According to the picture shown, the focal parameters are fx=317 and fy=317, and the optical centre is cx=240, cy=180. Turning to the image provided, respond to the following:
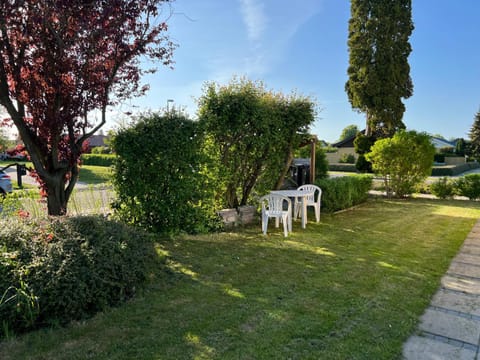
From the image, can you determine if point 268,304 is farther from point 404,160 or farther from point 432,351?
point 404,160

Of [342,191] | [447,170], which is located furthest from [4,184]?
[447,170]

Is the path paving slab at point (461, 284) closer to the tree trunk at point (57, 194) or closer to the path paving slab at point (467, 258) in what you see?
the path paving slab at point (467, 258)

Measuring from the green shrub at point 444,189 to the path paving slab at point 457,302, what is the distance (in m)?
10.2

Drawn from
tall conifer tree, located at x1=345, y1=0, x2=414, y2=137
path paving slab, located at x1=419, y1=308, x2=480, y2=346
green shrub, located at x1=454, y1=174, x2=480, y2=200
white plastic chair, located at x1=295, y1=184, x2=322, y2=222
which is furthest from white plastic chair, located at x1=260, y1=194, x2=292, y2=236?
tall conifer tree, located at x1=345, y1=0, x2=414, y2=137

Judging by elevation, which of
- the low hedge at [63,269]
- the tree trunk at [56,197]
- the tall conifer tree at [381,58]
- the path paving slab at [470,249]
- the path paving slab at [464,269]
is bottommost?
the path paving slab at [464,269]

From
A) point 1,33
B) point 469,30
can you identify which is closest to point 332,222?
point 1,33

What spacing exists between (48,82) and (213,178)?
9.53ft

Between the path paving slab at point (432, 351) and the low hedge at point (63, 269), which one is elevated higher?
the low hedge at point (63, 269)

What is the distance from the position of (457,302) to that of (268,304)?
1974 mm

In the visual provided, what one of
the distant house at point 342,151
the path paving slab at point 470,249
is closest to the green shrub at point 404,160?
the path paving slab at point 470,249

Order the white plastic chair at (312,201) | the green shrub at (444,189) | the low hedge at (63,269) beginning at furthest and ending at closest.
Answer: the green shrub at (444,189) < the white plastic chair at (312,201) < the low hedge at (63,269)

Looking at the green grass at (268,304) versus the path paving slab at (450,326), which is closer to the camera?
the green grass at (268,304)

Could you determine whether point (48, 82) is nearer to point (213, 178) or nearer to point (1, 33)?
point (1, 33)

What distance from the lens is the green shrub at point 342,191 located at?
8.74 metres
